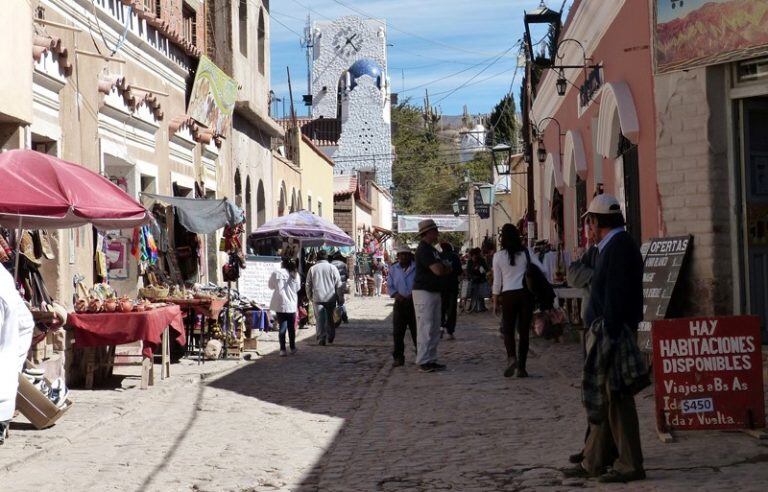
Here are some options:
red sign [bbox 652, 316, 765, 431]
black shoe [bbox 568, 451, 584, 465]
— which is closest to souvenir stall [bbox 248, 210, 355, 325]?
red sign [bbox 652, 316, 765, 431]

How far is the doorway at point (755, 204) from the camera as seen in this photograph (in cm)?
1071

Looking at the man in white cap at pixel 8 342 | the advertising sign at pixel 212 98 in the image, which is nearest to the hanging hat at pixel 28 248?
the man in white cap at pixel 8 342

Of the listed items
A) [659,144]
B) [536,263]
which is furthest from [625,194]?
[659,144]

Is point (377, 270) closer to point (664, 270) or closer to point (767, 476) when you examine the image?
point (664, 270)

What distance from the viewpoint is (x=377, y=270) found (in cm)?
4834

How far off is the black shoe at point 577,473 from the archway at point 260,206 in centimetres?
2207

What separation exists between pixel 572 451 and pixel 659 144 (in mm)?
4411

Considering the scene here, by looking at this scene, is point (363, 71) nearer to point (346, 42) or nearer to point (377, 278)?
point (346, 42)

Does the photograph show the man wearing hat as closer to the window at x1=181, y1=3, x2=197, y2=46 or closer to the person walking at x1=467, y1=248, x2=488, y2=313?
the window at x1=181, y1=3, x2=197, y2=46

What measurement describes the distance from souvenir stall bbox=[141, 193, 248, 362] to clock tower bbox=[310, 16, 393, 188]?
45.7 metres

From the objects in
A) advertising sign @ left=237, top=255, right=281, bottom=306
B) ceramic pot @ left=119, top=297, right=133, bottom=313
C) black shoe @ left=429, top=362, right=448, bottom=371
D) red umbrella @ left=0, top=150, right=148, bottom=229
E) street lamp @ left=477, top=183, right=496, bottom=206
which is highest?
street lamp @ left=477, top=183, right=496, bottom=206

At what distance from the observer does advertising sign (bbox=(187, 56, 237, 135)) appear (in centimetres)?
2052

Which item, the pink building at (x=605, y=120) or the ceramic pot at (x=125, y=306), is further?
the pink building at (x=605, y=120)

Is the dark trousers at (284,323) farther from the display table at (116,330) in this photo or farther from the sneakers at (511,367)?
the sneakers at (511,367)
